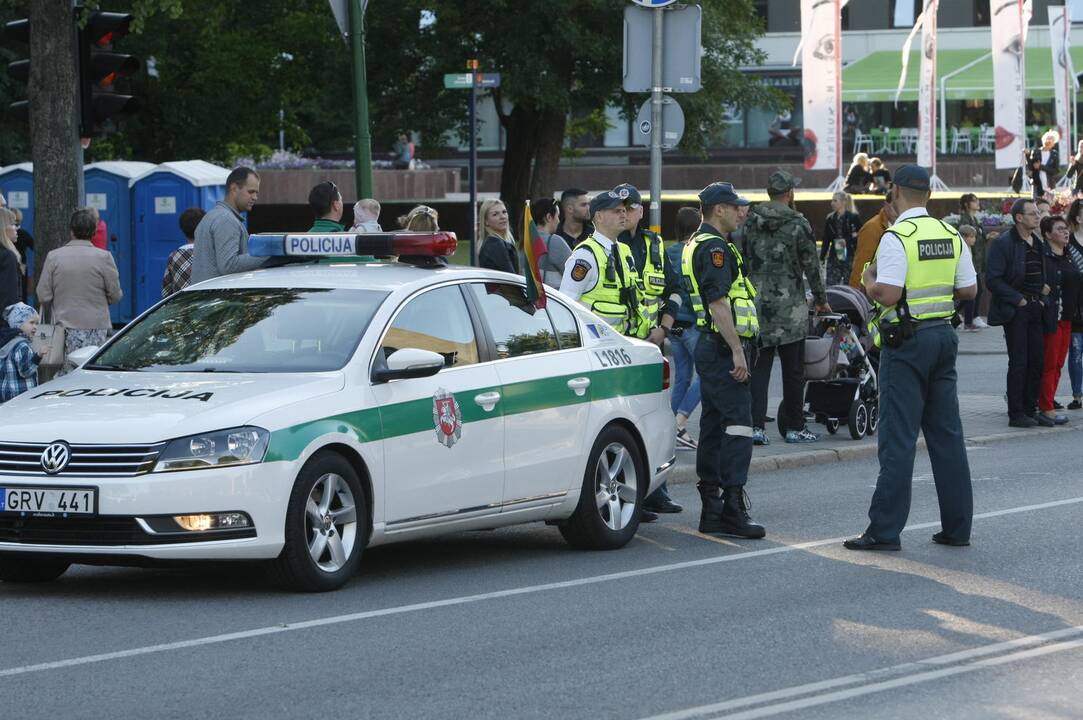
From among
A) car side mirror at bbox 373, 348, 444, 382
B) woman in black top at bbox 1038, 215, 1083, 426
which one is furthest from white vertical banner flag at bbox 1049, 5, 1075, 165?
car side mirror at bbox 373, 348, 444, 382

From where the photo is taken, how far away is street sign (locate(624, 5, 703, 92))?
15.1 meters

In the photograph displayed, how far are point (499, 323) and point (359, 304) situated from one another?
2.80 ft

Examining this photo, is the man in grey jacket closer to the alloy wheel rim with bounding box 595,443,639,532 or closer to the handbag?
the handbag

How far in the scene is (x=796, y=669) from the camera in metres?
7.42

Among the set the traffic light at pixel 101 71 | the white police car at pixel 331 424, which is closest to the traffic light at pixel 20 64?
the traffic light at pixel 101 71

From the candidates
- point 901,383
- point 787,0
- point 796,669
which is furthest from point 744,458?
point 787,0

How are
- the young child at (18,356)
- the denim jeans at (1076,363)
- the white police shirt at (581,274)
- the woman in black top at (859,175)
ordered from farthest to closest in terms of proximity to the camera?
the woman in black top at (859,175), the denim jeans at (1076,363), the young child at (18,356), the white police shirt at (581,274)

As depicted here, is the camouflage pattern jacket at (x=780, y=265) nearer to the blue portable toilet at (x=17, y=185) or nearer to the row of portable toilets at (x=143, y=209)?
the row of portable toilets at (x=143, y=209)

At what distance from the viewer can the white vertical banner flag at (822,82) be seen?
37812 millimetres

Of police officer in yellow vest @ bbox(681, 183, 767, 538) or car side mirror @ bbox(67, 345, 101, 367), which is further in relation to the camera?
police officer in yellow vest @ bbox(681, 183, 767, 538)

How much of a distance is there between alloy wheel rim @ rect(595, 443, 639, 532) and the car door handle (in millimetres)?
371

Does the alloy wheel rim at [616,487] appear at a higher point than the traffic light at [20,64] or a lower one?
lower

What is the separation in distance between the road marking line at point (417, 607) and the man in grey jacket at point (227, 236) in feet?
12.9

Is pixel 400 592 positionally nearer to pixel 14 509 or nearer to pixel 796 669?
pixel 14 509
